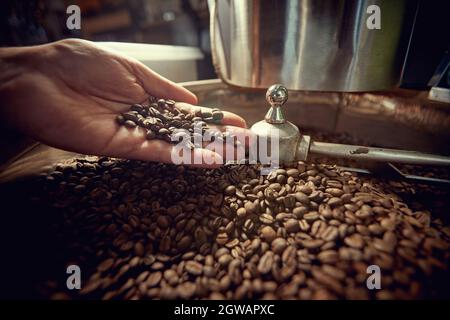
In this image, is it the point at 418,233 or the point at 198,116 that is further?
the point at 198,116

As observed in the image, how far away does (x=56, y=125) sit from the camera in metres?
1.20

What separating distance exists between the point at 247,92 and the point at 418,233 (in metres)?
1.36

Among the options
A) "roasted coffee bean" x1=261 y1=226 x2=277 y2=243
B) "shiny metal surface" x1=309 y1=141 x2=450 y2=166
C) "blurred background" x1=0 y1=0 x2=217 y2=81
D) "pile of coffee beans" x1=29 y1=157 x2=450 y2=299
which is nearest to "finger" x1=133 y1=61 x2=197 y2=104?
"pile of coffee beans" x1=29 y1=157 x2=450 y2=299

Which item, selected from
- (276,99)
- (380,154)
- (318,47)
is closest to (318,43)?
(318,47)

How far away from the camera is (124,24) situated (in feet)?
17.1

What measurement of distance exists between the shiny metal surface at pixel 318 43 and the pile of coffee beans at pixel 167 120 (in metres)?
0.53

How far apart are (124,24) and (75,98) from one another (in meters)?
4.70

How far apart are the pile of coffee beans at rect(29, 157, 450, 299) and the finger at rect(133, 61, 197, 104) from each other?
0.59 metres

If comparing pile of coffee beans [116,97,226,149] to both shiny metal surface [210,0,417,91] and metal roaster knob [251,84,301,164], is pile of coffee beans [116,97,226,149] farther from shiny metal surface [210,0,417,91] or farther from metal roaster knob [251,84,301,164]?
shiny metal surface [210,0,417,91]

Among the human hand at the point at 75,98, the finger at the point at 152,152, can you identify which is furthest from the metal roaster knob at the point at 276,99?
the finger at the point at 152,152

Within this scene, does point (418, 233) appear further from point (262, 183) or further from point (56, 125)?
A: point (56, 125)

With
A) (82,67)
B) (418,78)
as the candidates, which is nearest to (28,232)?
(82,67)

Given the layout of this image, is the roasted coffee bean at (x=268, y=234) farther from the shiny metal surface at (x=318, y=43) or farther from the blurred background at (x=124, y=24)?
the blurred background at (x=124, y=24)
